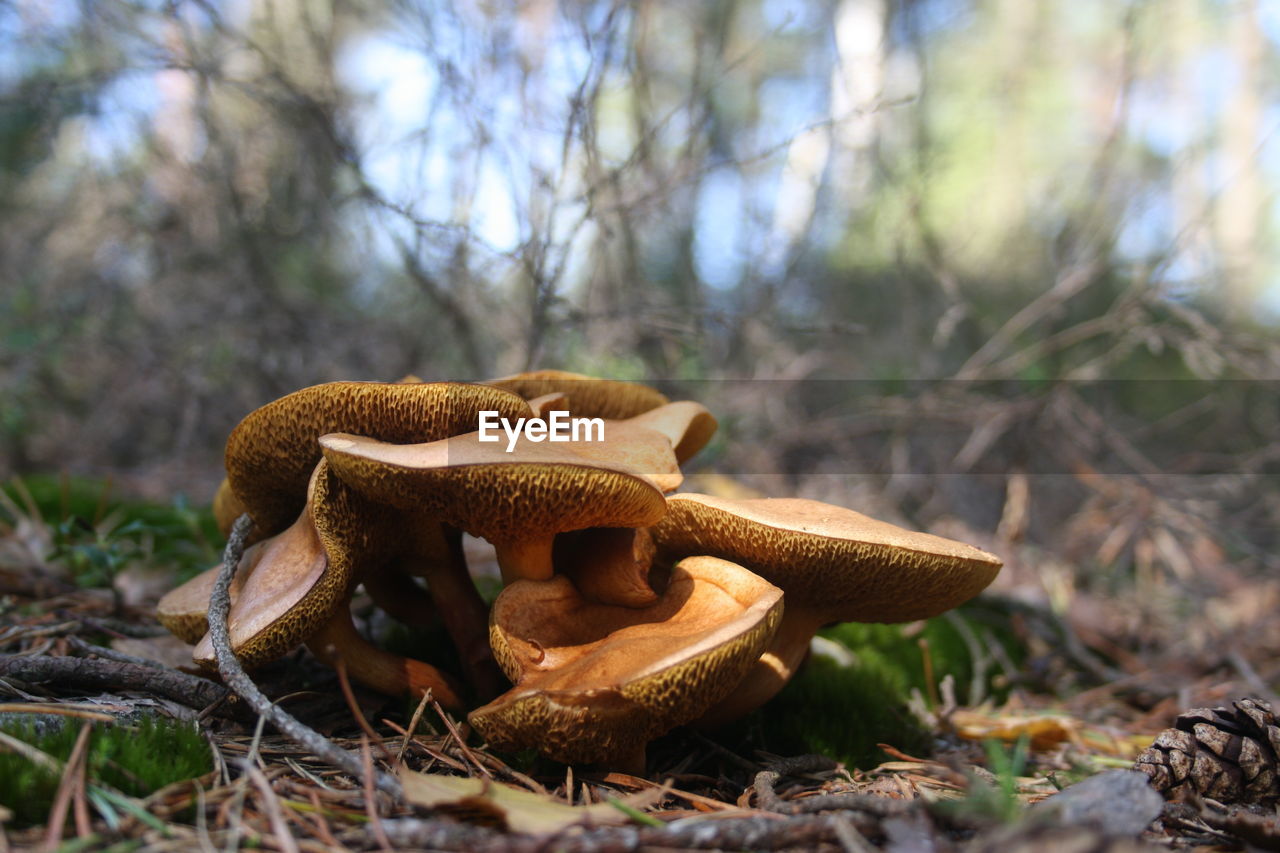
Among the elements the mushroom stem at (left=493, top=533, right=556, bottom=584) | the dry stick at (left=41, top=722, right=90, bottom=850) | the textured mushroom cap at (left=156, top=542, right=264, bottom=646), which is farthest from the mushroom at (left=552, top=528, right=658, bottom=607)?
the dry stick at (left=41, top=722, right=90, bottom=850)

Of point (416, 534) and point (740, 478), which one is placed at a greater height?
point (416, 534)

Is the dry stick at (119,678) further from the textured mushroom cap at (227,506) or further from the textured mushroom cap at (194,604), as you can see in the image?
the textured mushroom cap at (227,506)

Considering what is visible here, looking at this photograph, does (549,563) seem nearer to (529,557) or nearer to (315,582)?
(529,557)

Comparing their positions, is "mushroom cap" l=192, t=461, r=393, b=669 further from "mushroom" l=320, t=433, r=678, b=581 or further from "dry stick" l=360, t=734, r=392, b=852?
"dry stick" l=360, t=734, r=392, b=852

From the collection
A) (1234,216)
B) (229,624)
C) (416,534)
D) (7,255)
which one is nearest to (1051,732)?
(416,534)

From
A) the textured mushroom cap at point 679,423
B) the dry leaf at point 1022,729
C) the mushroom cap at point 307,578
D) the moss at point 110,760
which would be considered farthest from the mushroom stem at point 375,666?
the dry leaf at point 1022,729

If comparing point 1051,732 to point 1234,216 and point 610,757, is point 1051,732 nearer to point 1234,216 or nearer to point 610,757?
point 610,757
